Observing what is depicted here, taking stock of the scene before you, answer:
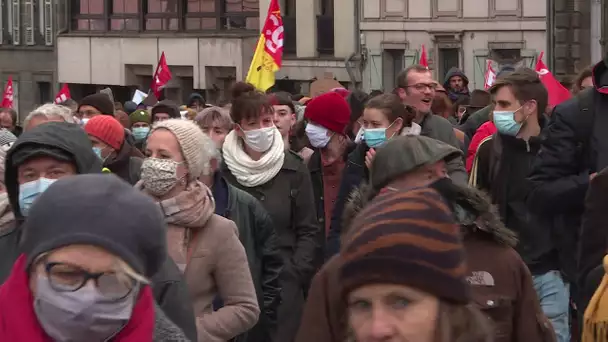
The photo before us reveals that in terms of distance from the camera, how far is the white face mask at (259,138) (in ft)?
27.6

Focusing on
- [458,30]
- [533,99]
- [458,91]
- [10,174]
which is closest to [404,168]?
[10,174]

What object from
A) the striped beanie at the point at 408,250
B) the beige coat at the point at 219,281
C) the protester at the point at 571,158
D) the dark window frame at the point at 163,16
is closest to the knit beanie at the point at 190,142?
the beige coat at the point at 219,281

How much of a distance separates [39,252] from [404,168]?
2.06 m

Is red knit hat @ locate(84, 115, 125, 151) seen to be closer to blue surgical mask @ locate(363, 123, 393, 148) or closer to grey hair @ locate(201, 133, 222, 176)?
blue surgical mask @ locate(363, 123, 393, 148)

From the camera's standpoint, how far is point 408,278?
311cm

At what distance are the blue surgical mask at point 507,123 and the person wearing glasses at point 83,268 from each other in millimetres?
4519

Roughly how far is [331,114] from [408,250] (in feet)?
21.5

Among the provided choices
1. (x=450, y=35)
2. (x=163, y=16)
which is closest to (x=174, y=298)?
(x=450, y=35)

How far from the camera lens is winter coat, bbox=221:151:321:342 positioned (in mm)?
8258

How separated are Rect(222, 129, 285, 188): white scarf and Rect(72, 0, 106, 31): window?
118 ft

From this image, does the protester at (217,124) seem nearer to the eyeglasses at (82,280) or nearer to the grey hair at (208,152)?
the grey hair at (208,152)

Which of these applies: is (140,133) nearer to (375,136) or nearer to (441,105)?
(441,105)

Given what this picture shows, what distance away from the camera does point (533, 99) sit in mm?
8062

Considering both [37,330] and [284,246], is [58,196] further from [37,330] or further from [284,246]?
[284,246]
